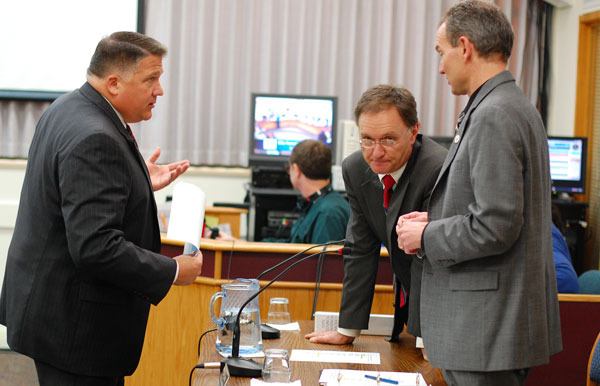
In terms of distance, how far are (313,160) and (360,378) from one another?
2457 millimetres

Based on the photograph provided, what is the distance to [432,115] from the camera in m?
7.33

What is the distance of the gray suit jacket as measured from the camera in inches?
79.2

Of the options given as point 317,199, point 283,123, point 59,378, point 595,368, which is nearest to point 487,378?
point 595,368

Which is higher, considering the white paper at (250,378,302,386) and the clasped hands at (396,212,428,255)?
the clasped hands at (396,212,428,255)

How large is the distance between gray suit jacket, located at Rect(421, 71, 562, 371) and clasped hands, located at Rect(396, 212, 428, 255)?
4 cm

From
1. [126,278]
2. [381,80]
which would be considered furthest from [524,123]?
[381,80]

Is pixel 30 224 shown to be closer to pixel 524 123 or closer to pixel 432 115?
pixel 524 123

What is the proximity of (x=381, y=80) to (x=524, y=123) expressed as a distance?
17.3 ft

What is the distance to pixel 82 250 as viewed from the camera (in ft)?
7.34

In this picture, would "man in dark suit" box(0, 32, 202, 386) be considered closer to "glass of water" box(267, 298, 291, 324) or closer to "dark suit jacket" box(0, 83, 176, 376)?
"dark suit jacket" box(0, 83, 176, 376)

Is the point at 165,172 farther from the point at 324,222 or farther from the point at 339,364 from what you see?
the point at 324,222

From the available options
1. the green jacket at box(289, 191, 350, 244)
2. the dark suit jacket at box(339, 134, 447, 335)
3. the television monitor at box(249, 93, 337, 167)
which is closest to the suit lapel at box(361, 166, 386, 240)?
the dark suit jacket at box(339, 134, 447, 335)

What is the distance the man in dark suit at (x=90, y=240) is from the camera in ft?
7.41

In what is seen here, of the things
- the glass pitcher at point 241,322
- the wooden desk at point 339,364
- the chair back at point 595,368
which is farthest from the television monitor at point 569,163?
the glass pitcher at point 241,322
